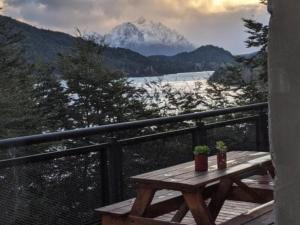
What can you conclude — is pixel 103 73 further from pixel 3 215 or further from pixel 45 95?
pixel 3 215

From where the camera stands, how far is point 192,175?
141 inches

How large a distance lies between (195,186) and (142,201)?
0.48m

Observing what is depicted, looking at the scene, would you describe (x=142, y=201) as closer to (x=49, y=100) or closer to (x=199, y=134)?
(x=199, y=134)

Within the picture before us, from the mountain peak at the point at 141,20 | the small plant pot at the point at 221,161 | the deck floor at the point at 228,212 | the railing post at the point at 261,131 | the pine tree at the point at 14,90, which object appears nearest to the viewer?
the small plant pot at the point at 221,161

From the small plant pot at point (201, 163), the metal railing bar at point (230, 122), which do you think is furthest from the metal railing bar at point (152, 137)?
the small plant pot at point (201, 163)

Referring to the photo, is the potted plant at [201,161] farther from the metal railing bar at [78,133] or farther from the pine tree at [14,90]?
the pine tree at [14,90]

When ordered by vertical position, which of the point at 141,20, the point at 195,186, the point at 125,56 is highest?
the point at 141,20

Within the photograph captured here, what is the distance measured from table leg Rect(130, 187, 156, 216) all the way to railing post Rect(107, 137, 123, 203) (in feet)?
3.18

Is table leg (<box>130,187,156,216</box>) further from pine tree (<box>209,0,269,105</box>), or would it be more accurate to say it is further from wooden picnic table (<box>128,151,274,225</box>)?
pine tree (<box>209,0,269,105</box>)

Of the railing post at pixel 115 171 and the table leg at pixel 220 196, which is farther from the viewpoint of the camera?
the railing post at pixel 115 171

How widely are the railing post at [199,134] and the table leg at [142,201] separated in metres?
2.16

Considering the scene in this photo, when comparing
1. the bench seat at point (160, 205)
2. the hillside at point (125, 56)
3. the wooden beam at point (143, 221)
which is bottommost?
the wooden beam at point (143, 221)

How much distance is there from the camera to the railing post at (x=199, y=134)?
5699mm

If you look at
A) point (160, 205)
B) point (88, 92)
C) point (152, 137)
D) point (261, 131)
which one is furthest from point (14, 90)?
point (160, 205)
